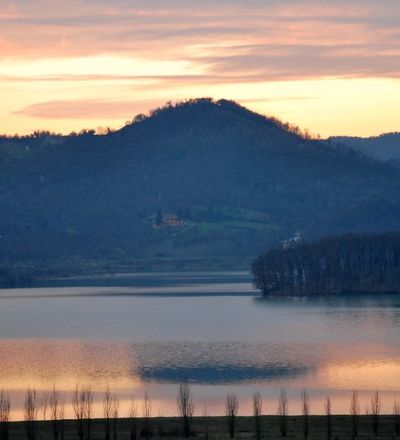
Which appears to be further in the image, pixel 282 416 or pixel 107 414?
pixel 107 414

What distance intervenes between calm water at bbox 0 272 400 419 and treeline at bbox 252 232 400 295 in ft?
20.8

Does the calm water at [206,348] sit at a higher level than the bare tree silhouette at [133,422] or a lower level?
higher

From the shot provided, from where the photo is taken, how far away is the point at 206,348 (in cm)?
8506

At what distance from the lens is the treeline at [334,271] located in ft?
495

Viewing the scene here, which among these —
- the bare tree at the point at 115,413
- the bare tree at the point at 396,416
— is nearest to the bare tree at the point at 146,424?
the bare tree at the point at 115,413

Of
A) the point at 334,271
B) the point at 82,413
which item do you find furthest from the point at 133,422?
the point at 334,271

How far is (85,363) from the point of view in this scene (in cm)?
7681

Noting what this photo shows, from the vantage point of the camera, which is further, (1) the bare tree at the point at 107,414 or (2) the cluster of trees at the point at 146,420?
(2) the cluster of trees at the point at 146,420

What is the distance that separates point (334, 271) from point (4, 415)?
103041mm

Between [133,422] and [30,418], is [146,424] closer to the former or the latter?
[133,422]

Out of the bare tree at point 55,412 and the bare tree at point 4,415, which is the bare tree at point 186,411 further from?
the bare tree at point 4,415

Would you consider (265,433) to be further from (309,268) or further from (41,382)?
(309,268)

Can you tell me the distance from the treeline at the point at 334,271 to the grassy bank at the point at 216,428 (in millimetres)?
97827

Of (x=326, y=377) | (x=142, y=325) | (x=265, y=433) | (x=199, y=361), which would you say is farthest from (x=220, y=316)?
(x=265, y=433)
